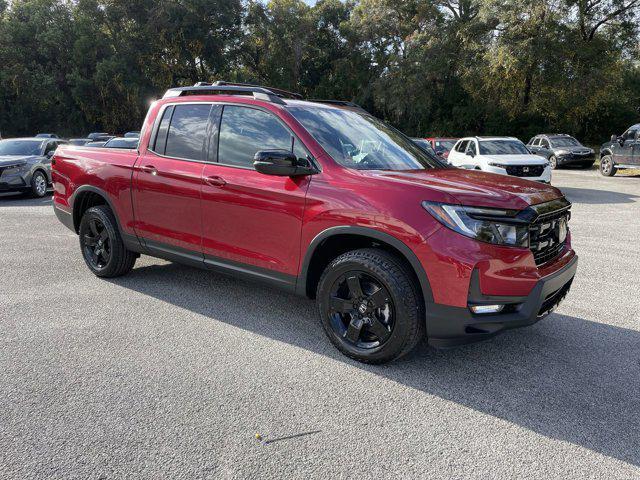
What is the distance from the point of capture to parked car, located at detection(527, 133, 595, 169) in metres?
22.6

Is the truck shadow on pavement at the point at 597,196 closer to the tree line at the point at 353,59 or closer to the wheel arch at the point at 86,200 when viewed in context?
the wheel arch at the point at 86,200

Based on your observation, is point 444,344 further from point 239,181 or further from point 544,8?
point 544,8

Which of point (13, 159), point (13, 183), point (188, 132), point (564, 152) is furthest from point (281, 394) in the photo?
point (564, 152)

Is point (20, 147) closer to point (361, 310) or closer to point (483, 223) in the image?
point (361, 310)

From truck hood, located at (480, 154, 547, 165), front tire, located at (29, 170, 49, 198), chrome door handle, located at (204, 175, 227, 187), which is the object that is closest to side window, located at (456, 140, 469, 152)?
truck hood, located at (480, 154, 547, 165)

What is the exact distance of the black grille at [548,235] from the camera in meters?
3.27

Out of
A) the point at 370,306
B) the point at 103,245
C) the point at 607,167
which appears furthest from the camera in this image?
the point at 607,167

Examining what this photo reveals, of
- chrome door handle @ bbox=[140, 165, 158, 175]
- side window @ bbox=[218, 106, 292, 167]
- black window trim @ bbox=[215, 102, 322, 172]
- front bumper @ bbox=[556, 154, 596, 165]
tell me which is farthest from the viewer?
front bumper @ bbox=[556, 154, 596, 165]

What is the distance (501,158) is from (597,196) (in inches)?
107

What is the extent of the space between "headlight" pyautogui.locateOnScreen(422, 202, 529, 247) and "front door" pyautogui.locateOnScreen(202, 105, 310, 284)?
3.45ft

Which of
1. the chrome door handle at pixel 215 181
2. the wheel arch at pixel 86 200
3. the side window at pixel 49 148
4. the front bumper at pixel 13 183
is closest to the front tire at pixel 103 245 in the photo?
the wheel arch at pixel 86 200

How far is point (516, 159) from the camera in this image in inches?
508

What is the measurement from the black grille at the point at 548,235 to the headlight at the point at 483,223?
16cm

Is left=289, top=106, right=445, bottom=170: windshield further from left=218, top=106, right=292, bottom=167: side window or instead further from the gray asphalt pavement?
the gray asphalt pavement
